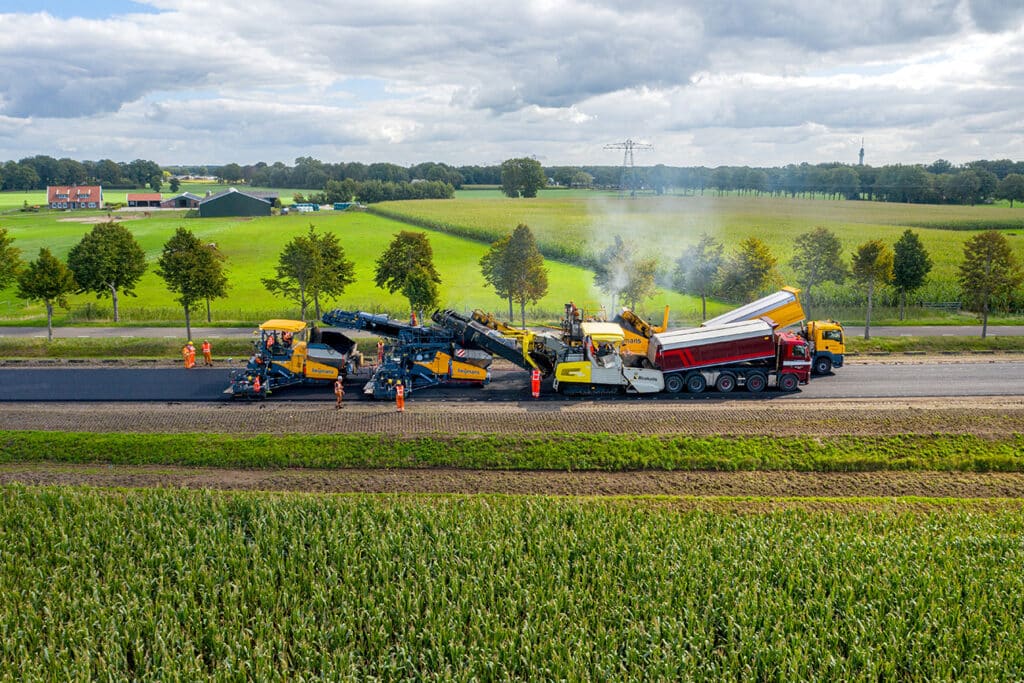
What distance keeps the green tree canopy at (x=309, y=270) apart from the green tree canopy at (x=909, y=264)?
1301 inches

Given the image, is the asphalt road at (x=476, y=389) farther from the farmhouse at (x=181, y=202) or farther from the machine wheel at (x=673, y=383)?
the farmhouse at (x=181, y=202)

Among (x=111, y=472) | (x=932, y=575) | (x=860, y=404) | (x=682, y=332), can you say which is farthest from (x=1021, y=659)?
(x=111, y=472)

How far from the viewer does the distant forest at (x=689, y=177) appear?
10956 centimetres

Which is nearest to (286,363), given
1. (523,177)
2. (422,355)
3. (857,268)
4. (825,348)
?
(422,355)

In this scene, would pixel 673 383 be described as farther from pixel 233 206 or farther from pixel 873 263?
pixel 233 206

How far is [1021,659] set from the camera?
1260 cm

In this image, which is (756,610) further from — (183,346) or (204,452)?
(183,346)

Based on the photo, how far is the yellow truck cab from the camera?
A: 31641mm

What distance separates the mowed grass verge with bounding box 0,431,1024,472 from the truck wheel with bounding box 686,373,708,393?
201 inches

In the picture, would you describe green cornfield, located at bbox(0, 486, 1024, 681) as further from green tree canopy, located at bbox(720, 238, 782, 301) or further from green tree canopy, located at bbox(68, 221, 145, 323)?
green tree canopy, located at bbox(68, 221, 145, 323)

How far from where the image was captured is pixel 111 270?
155ft

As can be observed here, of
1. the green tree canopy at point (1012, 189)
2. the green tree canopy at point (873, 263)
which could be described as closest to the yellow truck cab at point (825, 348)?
the green tree canopy at point (873, 263)

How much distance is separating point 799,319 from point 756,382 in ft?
16.1

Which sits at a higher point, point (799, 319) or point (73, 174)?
point (73, 174)
